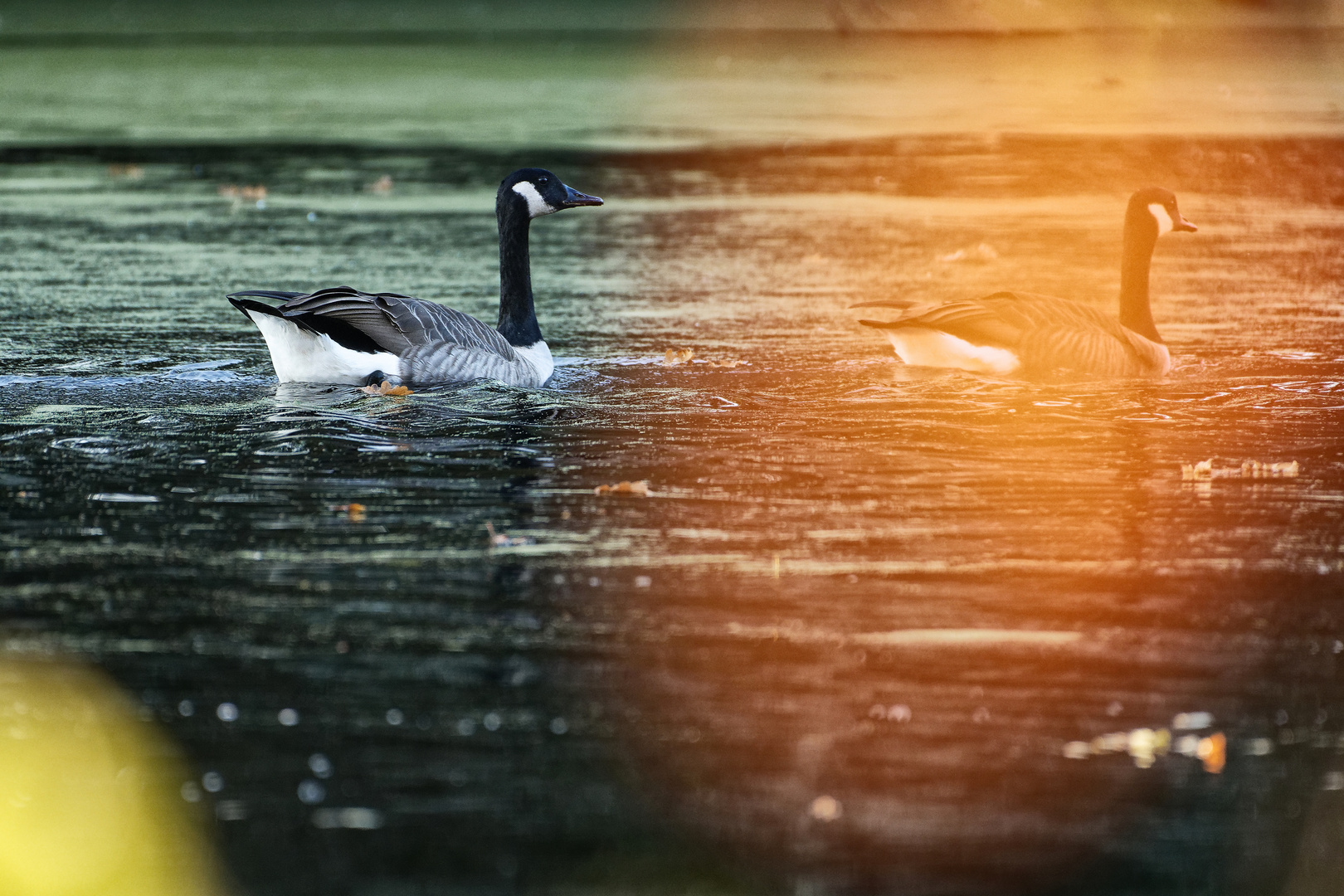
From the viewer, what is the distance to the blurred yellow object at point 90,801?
15.4 feet

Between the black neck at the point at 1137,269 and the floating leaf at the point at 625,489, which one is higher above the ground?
the black neck at the point at 1137,269

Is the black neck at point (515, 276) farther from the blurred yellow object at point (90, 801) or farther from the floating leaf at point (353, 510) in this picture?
the blurred yellow object at point (90, 801)

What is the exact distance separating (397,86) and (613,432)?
25.4 m

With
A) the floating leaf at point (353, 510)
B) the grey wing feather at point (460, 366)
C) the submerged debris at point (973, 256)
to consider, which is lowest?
the floating leaf at point (353, 510)

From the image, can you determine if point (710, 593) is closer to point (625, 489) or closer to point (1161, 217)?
point (625, 489)

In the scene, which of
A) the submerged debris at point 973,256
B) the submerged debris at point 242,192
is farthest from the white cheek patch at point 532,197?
the submerged debris at point 242,192

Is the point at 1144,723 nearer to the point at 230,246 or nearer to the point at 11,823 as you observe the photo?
the point at 11,823

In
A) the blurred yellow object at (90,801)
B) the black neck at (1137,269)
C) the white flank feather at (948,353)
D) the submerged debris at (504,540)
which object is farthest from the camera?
the black neck at (1137,269)

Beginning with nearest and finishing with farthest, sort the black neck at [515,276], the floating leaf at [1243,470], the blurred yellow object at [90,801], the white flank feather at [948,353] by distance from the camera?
the blurred yellow object at [90,801]
the floating leaf at [1243,470]
the white flank feather at [948,353]
the black neck at [515,276]

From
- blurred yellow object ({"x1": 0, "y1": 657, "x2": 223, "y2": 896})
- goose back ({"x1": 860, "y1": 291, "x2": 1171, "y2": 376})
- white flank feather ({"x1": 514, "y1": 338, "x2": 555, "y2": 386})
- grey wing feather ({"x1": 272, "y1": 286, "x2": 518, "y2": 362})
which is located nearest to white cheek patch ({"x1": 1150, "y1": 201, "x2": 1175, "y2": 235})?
goose back ({"x1": 860, "y1": 291, "x2": 1171, "y2": 376})

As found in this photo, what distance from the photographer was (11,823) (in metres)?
4.96

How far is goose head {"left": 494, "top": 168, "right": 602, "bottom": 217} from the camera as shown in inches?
475

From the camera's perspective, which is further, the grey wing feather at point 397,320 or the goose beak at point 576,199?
the goose beak at point 576,199

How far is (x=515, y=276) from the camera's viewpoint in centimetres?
1178
